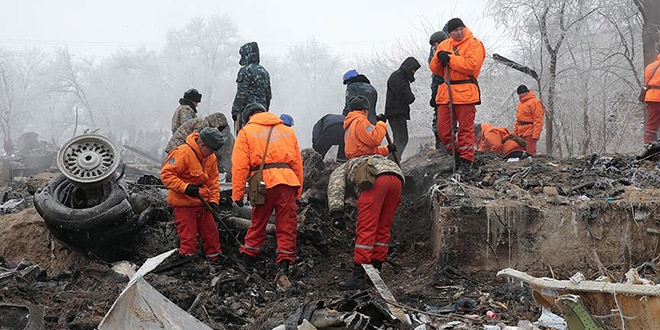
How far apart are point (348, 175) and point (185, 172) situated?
5.74 feet

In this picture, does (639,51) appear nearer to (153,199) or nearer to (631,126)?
(631,126)

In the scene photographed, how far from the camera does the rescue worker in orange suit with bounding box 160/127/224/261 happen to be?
6.65m

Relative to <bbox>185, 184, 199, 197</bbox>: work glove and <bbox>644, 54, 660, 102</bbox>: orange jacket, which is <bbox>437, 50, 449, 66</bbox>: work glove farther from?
<bbox>644, 54, 660, 102</bbox>: orange jacket

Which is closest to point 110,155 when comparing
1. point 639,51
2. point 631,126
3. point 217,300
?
point 217,300

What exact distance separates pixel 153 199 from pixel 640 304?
222 inches

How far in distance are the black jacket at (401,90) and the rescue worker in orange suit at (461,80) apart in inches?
67.6

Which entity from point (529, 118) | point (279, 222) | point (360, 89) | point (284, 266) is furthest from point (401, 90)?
point (284, 266)

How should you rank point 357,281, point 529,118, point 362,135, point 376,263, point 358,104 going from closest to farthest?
point 357,281 < point 376,263 < point 362,135 < point 358,104 < point 529,118

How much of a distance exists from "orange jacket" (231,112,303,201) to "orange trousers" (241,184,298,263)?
12cm

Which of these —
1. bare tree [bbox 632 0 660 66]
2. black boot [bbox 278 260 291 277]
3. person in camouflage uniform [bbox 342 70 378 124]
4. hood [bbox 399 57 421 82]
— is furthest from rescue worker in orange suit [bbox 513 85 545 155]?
black boot [bbox 278 260 291 277]

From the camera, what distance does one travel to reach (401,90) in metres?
9.24

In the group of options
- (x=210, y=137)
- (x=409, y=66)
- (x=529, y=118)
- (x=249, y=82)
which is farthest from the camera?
(x=529, y=118)

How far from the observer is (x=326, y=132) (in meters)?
9.87

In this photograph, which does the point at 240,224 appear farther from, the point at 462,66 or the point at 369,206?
the point at 462,66
